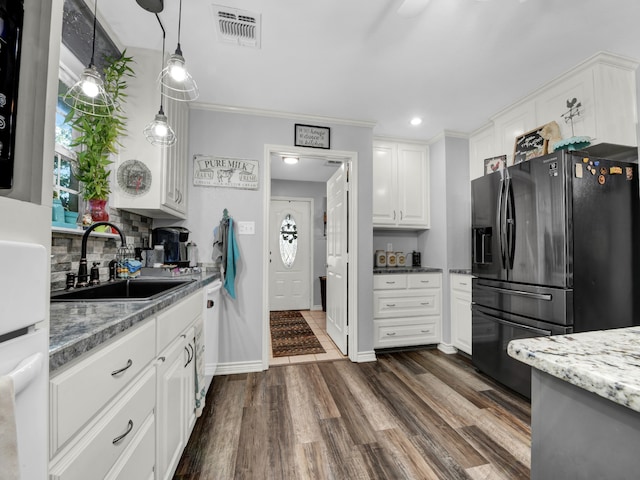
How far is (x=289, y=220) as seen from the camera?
5328 millimetres

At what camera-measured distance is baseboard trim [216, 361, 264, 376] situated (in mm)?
2562

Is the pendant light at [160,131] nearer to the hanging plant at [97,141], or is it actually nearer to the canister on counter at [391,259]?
the hanging plant at [97,141]

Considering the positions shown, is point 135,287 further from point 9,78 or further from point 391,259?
point 391,259

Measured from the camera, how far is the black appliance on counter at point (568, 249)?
6.18 ft

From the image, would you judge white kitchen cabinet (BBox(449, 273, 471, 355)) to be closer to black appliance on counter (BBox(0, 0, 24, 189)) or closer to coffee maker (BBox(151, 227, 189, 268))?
coffee maker (BBox(151, 227, 189, 268))

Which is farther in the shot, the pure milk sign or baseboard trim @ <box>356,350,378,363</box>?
baseboard trim @ <box>356,350,378,363</box>

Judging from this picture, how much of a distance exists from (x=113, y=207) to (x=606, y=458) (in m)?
2.40

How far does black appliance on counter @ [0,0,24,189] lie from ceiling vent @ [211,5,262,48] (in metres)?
1.52

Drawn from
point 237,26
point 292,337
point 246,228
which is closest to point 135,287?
point 246,228

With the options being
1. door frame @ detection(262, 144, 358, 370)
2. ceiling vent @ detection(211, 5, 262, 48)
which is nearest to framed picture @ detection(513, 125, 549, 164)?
door frame @ detection(262, 144, 358, 370)

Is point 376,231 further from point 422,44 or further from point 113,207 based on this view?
point 113,207

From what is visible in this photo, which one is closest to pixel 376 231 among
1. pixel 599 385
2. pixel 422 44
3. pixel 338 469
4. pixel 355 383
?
pixel 355 383

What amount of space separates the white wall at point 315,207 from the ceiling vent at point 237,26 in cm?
342

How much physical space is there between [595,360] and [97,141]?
7.48 ft
